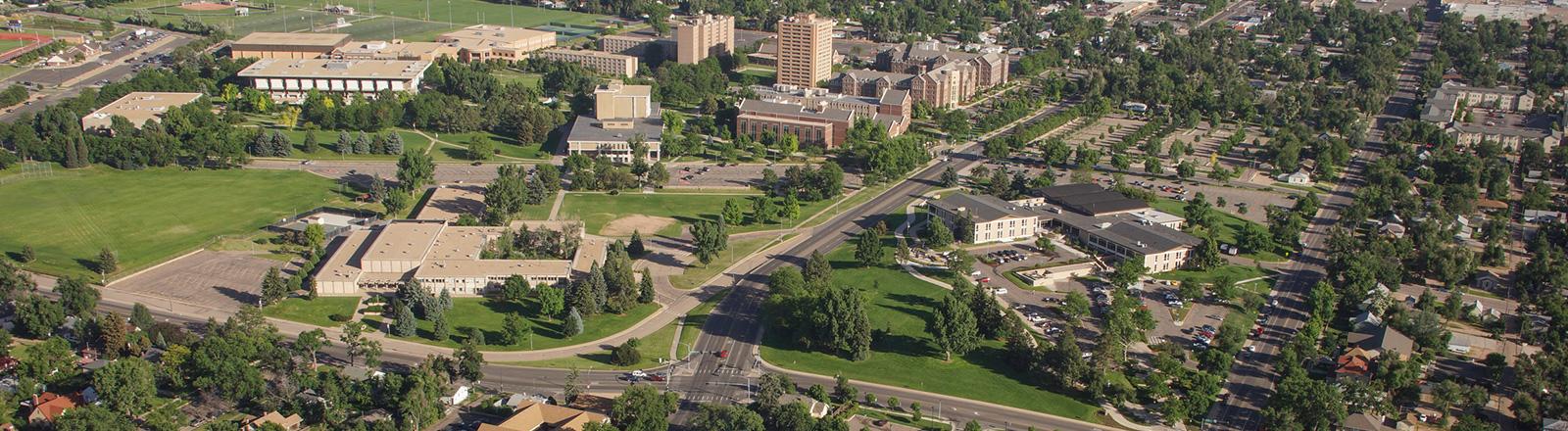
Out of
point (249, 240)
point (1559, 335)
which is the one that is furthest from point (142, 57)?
A: point (1559, 335)

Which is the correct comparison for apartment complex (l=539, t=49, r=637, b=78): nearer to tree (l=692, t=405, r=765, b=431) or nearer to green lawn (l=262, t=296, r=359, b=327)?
green lawn (l=262, t=296, r=359, b=327)

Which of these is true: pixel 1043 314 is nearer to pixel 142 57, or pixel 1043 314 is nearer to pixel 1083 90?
pixel 1083 90

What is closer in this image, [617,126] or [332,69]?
[617,126]

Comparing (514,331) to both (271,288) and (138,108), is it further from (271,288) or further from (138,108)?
(138,108)

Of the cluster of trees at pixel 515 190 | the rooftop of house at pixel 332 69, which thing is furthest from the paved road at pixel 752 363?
the rooftop of house at pixel 332 69

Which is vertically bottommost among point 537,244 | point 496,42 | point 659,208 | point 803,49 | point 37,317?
point 659,208

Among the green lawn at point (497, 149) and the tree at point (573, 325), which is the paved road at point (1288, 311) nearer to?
the tree at point (573, 325)

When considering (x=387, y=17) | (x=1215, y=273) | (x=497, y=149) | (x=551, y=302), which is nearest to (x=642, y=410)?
(x=551, y=302)
